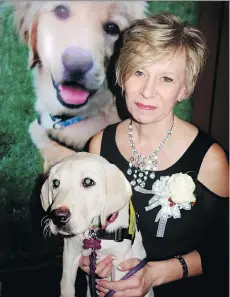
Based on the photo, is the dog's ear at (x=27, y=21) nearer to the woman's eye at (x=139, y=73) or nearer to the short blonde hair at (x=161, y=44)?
the short blonde hair at (x=161, y=44)

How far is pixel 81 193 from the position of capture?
1229mm

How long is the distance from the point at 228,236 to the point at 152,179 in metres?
0.61

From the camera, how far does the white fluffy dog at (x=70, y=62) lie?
2.12 metres

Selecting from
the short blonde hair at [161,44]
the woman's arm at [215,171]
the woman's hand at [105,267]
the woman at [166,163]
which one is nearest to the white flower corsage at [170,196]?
the woman at [166,163]

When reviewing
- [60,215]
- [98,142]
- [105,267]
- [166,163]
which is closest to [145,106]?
[166,163]

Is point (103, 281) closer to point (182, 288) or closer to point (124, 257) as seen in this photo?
point (124, 257)

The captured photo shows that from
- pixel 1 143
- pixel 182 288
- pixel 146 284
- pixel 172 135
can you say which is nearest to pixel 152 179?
pixel 172 135

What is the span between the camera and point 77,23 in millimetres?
2148

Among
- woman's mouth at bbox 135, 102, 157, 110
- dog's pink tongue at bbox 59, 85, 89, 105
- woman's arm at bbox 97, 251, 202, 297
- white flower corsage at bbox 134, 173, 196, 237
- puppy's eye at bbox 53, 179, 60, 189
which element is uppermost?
woman's mouth at bbox 135, 102, 157, 110

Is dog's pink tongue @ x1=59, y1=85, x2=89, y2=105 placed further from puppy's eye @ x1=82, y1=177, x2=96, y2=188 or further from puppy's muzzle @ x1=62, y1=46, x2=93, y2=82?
puppy's eye @ x1=82, y1=177, x2=96, y2=188

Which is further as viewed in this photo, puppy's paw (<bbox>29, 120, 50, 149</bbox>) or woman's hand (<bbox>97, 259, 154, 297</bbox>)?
puppy's paw (<bbox>29, 120, 50, 149</bbox>)

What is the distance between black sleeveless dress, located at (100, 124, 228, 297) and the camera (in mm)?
1581

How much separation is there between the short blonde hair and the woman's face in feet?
A: 0.11

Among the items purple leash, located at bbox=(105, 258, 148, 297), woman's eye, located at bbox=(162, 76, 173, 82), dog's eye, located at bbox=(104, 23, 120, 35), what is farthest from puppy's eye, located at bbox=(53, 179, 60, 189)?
dog's eye, located at bbox=(104, 23, 120, 35)
